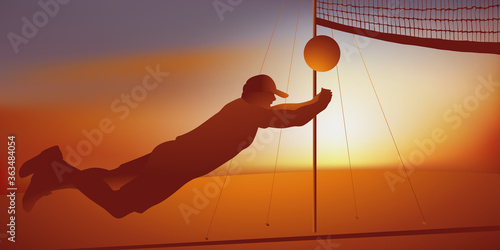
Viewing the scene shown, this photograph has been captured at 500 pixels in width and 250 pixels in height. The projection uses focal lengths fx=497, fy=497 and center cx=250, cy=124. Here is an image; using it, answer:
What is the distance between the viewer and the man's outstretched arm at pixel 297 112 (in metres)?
3.61

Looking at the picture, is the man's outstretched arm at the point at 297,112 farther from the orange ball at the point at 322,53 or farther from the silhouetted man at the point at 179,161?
the orange ball at the point at 322,53

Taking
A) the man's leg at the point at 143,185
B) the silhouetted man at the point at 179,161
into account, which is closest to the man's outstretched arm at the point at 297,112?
the silhouetted man at the point at 179,161

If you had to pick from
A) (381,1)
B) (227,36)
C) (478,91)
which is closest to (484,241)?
(478,91)

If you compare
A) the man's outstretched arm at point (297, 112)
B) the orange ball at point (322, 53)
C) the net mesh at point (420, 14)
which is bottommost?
the man's outstretched arm at point (297, 112)

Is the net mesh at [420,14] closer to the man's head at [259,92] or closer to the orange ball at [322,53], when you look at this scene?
the orange ball at [322,53]

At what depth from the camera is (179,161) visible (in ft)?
12.1

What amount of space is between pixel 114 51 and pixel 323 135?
8.81 feet

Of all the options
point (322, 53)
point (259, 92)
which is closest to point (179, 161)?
point (259, 92)

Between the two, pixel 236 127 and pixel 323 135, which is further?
pixel 323 135

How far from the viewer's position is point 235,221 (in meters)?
4.82

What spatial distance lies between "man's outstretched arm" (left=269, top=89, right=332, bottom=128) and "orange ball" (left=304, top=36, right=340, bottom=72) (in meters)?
0.21

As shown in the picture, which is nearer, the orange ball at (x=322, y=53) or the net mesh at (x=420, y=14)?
the orange ball at (x=322, y=53)

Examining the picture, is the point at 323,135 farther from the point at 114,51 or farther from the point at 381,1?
the point at 114,51

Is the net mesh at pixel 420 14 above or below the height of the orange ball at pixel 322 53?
above
